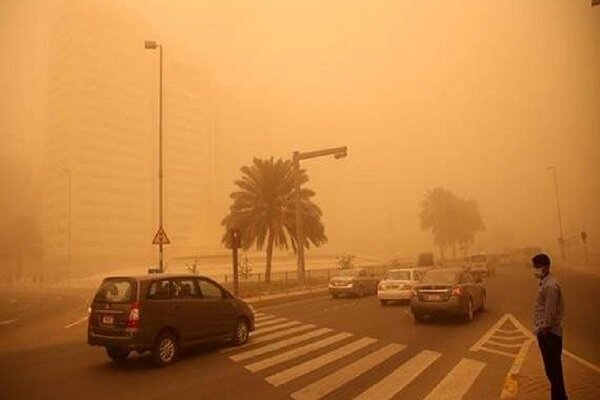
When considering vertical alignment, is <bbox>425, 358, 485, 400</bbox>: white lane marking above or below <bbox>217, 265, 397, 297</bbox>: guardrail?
below

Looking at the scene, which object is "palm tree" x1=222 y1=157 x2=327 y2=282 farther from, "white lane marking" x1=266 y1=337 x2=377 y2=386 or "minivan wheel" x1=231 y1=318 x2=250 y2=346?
"white lane marking" x1=266 y1=337 x2=377 y2=386

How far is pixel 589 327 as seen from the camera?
15.1 m

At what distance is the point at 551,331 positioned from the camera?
7367 mm

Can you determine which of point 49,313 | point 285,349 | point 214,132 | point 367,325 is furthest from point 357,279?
point 214,132

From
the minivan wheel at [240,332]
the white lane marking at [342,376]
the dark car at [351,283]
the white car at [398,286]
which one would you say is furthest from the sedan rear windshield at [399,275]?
the white lane marking at [342,376]

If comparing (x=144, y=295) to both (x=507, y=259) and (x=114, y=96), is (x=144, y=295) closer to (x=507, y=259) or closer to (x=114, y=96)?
(x=507, y=259)

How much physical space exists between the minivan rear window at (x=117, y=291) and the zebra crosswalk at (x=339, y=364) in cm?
252

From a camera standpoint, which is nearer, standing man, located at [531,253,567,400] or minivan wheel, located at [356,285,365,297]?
standing man, located at [531,253,567,400]

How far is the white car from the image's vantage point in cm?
2409

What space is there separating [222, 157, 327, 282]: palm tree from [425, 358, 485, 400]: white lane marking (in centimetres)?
3170

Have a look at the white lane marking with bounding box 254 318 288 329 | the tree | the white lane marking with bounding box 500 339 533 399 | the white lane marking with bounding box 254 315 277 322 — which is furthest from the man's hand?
the tree

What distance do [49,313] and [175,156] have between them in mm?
121682

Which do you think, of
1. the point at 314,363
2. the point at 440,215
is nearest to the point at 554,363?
the point at 314,363

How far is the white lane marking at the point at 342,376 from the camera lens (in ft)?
27.8
